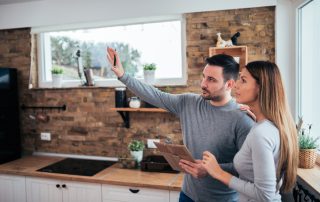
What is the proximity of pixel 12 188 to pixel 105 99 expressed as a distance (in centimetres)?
126

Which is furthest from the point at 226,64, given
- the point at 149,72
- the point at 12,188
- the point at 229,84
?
the point at 12,188

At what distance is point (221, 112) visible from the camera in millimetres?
1652

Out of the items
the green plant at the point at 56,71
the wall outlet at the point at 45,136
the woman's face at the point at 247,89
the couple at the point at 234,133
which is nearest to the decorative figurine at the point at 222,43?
the couple at the point at 234,133

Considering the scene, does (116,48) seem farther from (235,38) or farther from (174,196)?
(174,196)

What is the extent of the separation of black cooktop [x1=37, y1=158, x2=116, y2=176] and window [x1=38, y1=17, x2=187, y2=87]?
2.73ft

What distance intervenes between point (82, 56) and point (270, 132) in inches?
102

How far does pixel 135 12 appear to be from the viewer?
2936mm

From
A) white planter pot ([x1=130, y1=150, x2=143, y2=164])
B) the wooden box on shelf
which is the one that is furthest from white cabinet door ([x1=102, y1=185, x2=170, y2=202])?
the wooden box on shelf

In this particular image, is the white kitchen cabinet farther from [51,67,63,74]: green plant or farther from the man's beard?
the man's beard

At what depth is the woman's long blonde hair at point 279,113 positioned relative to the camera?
1238 millimetres

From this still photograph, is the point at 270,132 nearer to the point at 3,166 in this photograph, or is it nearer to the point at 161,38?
the point at 161,38

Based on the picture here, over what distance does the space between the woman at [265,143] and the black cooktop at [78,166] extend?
5.67ft

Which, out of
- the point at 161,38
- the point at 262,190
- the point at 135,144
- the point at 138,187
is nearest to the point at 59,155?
the point at 135,144

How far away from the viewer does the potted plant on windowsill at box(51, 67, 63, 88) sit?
327 centimetres
